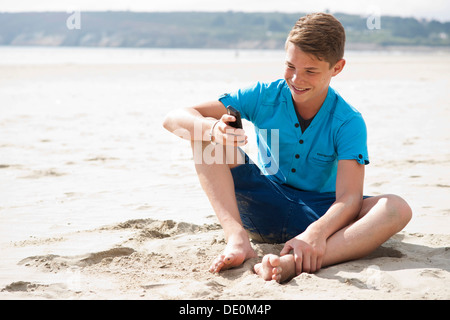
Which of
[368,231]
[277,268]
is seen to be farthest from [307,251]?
[368,231]

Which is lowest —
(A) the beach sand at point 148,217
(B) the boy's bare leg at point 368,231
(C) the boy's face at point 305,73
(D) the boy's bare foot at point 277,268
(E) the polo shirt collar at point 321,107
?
(A) the beach sand at point 148,217

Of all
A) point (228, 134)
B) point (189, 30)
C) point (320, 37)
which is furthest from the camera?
point (189, 30)

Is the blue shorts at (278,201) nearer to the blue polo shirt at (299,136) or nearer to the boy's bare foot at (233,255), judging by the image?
the blue polo shirt at (299,136)

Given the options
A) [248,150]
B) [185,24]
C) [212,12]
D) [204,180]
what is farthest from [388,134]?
[212,12]

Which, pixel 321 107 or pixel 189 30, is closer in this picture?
pixel 321 107

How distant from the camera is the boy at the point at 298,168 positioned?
2418 millimetres

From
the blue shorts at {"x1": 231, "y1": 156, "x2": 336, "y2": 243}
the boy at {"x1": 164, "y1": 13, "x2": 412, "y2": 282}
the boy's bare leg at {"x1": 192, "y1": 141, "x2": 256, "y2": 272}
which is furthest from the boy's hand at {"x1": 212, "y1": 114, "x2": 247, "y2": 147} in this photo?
the blue shorts at {"x1": 231, "y1": 156, "x2": 336, "y2": 243}

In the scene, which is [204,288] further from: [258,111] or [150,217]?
[150,217]

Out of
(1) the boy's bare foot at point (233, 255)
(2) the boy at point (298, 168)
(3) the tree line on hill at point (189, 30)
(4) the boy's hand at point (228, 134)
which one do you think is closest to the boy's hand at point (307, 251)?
(2) the boy at point (298, 168)

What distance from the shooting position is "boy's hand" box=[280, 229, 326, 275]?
91.2 inches

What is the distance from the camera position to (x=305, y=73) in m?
2.53

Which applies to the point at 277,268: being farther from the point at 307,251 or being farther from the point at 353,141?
the point at 353,141

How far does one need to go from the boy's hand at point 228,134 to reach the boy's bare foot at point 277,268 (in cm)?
51

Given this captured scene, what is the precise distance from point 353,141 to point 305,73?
1.27 feet
